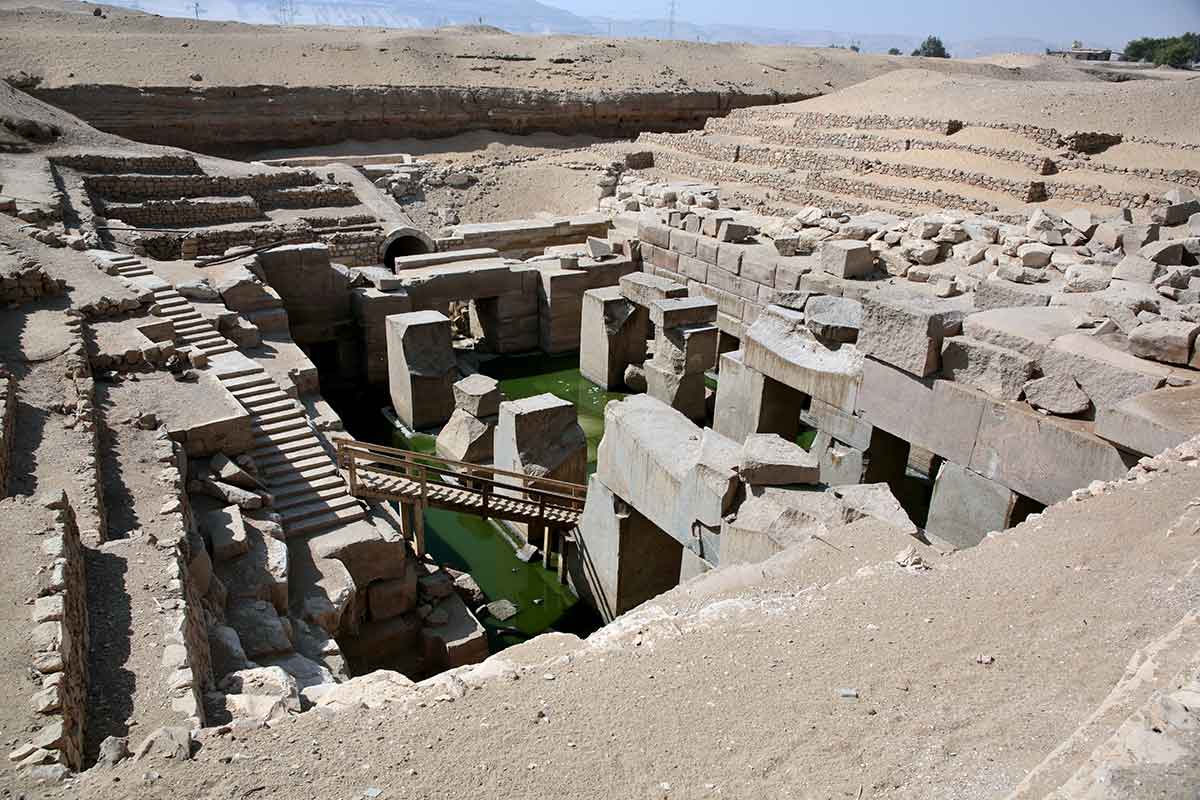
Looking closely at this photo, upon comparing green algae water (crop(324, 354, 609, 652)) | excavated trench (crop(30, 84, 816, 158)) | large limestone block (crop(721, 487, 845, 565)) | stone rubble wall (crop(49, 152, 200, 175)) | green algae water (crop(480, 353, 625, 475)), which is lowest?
green algae water (crop(324, 354, 609, 652))

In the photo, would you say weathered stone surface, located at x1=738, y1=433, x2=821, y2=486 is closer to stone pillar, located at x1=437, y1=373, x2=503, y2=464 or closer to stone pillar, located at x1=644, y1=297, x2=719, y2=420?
stone pillar, located at x1=437, y1=373, x2=503, y2=464

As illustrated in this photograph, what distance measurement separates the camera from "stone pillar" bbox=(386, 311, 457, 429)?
466 inches

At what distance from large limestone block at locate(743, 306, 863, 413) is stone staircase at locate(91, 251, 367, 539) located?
173 inches

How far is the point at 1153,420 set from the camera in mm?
5531

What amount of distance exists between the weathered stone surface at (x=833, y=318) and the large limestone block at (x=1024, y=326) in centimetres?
140

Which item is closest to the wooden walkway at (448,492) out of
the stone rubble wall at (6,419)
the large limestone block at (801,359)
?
the large limestone block at (801,359)

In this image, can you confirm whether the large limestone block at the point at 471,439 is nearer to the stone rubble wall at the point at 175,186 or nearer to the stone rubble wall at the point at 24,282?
the stone rubble wall at the point at 24,282

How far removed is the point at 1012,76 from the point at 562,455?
3299 centimetres

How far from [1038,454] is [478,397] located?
6.39m

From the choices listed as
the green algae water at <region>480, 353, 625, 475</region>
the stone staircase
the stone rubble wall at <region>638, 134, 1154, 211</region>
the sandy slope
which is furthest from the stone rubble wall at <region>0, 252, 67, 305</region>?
the sandy slope

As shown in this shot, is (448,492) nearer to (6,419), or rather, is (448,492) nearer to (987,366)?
(6,419)

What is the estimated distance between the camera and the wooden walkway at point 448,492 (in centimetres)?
823

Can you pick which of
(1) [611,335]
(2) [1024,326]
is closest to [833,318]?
(2) [1024,326]

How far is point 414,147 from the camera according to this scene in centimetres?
2483
